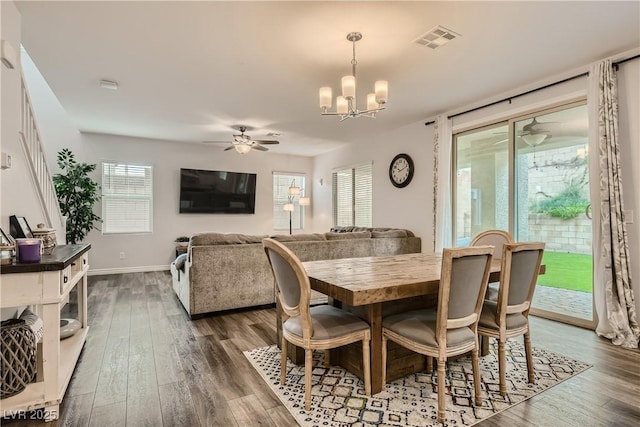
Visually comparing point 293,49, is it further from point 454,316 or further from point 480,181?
point 480,181

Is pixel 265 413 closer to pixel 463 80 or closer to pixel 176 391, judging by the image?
pixel 176 391

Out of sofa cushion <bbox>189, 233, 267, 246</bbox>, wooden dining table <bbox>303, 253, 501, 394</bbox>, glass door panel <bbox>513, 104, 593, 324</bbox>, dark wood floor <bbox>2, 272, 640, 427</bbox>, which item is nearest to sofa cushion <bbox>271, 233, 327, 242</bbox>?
sofa cushion <bbox>189, 233, 267, 246</bbox>

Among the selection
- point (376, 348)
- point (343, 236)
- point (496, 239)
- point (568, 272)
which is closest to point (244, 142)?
point (343, 236)

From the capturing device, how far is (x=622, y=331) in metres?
2.97

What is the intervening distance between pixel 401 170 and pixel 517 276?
12.5 feet

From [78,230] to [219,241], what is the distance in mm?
2688

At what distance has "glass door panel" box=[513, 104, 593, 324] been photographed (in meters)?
3.53

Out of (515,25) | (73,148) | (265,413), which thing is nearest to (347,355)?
(265,413)

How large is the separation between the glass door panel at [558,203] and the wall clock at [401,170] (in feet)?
5.72

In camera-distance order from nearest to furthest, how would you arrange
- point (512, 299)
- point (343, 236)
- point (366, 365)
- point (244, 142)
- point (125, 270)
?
point (366, 365)
point (512, 299)
point (343, 236)
point (244, 142)
point (125, 270)

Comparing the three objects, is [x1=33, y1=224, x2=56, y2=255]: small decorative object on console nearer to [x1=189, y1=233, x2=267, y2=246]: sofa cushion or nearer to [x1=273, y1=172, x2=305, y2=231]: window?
[x1=189, y1=233, x2=267, y2=246]: sofa cushion

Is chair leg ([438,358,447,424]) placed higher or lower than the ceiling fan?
lower

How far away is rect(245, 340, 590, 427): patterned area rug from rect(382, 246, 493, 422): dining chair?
13cm

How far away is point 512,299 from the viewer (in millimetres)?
2172
